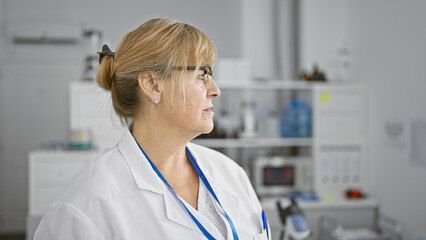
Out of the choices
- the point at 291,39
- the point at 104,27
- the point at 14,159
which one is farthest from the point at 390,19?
the point at 14,159

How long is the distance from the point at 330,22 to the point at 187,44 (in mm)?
2860

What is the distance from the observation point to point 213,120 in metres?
3.60

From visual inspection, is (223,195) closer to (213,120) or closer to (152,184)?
(152,184)

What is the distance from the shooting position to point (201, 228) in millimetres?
1062

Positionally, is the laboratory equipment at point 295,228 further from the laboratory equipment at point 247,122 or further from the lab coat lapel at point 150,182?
the laboratory equipment at point 247,122

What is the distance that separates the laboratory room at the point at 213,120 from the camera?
3.53ft

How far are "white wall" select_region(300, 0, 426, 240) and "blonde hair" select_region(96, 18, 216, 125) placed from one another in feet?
6.28

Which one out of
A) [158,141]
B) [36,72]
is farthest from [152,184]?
[36,72]

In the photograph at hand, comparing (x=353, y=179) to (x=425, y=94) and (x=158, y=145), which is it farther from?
(x=158, y=145)

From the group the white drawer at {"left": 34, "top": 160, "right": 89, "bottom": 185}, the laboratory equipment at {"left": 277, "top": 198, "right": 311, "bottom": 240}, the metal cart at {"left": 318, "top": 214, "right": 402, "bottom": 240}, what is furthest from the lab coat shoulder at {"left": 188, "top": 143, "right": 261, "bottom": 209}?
the white drawer at {"left": 34, "top": 160, "right": 89, "bottom": 185}

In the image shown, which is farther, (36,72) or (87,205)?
(36,72)

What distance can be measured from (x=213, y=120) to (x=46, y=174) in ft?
4.55

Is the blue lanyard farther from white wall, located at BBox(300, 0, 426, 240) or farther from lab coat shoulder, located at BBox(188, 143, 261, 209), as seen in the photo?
white wall, located at BBox(300, 0, 426, 240)

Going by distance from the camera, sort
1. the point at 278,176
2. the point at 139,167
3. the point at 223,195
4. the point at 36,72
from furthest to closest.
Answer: the point at 36,72 → the point at 278,176 → the point at 223,195 → the point at 139,167
